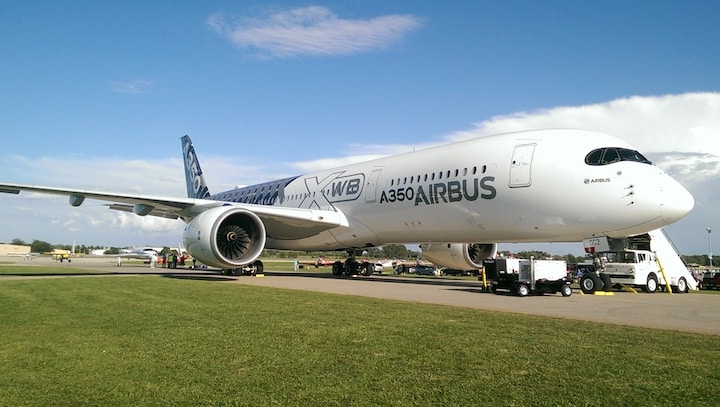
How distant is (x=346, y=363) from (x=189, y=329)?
322cm

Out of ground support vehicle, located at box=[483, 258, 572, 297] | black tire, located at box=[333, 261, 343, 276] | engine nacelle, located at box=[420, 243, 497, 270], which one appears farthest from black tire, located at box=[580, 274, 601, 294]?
black tire, located at box=[333, 261, 343, 276]

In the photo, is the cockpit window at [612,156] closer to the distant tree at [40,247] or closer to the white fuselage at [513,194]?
A: the white fuselage at [513,194]

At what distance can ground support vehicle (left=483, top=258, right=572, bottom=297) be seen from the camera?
15.0 m

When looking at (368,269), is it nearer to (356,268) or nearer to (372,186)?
(356,268)

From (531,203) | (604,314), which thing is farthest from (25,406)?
(531,203)

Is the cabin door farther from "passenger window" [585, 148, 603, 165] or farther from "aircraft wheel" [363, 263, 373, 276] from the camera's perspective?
"passenger window" [585, 148, 603, 165]

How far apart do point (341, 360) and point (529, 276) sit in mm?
10900

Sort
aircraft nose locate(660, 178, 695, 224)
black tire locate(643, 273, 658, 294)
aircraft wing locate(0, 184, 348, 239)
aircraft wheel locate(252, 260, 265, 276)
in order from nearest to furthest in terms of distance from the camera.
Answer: aircraft nose locate(660, 178, 695, 224)
black tire locate(643, 273, 658, 294)
aircraft wing locate(0, 184, 348, 239)
aircraft wheel locate(252, 260, 265, 276)

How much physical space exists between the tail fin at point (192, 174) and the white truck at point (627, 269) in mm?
26039

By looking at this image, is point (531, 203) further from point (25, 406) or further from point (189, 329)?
point (25, 406)

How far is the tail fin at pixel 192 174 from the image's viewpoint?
Answer: 3709 centimetres

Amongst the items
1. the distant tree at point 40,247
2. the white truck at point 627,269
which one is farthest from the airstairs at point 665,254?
the distant tree at point 40,247

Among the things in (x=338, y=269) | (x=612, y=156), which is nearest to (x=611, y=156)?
A: (x=612, y=156)

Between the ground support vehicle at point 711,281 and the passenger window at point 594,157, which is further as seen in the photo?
the ground support vehicle at point 711,281
